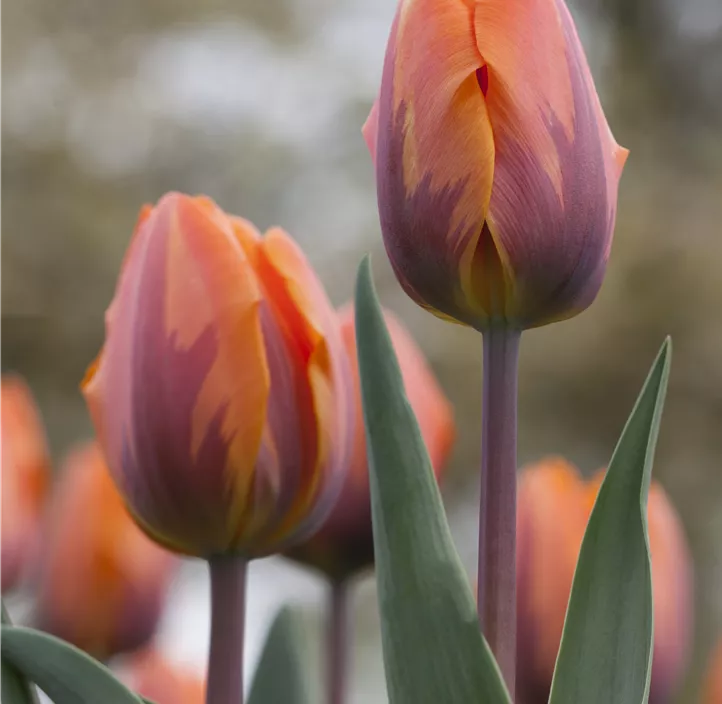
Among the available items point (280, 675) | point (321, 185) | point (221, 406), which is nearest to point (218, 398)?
point (221, 406)

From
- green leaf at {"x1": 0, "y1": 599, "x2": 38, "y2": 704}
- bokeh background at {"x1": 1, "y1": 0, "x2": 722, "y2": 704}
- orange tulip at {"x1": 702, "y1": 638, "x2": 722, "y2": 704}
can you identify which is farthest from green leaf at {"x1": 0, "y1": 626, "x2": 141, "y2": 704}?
bokeh background at {"x1": 1, "y1": 0, "x2": 722, "y2": 704}

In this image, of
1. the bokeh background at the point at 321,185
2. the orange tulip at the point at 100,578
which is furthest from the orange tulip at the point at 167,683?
the bokeh background at the point at 321,185

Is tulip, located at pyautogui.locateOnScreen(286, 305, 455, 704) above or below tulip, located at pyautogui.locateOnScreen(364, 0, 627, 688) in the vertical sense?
below

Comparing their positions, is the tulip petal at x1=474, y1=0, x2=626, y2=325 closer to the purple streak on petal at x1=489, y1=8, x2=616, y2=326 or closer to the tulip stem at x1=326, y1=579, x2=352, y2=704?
the purple streak on petal at x1=489, y1=8, x2=616, y2=326

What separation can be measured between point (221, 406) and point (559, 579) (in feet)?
0.43

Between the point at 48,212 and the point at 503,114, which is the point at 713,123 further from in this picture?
the point at 503,114

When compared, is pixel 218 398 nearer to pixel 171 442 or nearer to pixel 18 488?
pixel 171 442

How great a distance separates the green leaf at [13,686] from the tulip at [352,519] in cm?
12

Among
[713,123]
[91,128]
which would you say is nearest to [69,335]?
[91,128]

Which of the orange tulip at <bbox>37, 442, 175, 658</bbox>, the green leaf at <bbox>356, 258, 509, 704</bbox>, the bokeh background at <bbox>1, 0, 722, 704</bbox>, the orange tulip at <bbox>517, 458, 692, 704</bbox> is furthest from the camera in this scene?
the bokeh background at <bbox>1, 0, 722, 704</bbox>

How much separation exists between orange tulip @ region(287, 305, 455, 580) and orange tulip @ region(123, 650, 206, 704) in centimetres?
8

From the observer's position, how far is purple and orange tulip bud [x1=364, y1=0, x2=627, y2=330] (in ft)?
0.77

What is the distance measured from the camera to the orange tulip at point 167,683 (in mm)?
399

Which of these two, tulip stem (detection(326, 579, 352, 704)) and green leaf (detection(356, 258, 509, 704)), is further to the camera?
tulip stem (detection(326, 579, 352, 704))
